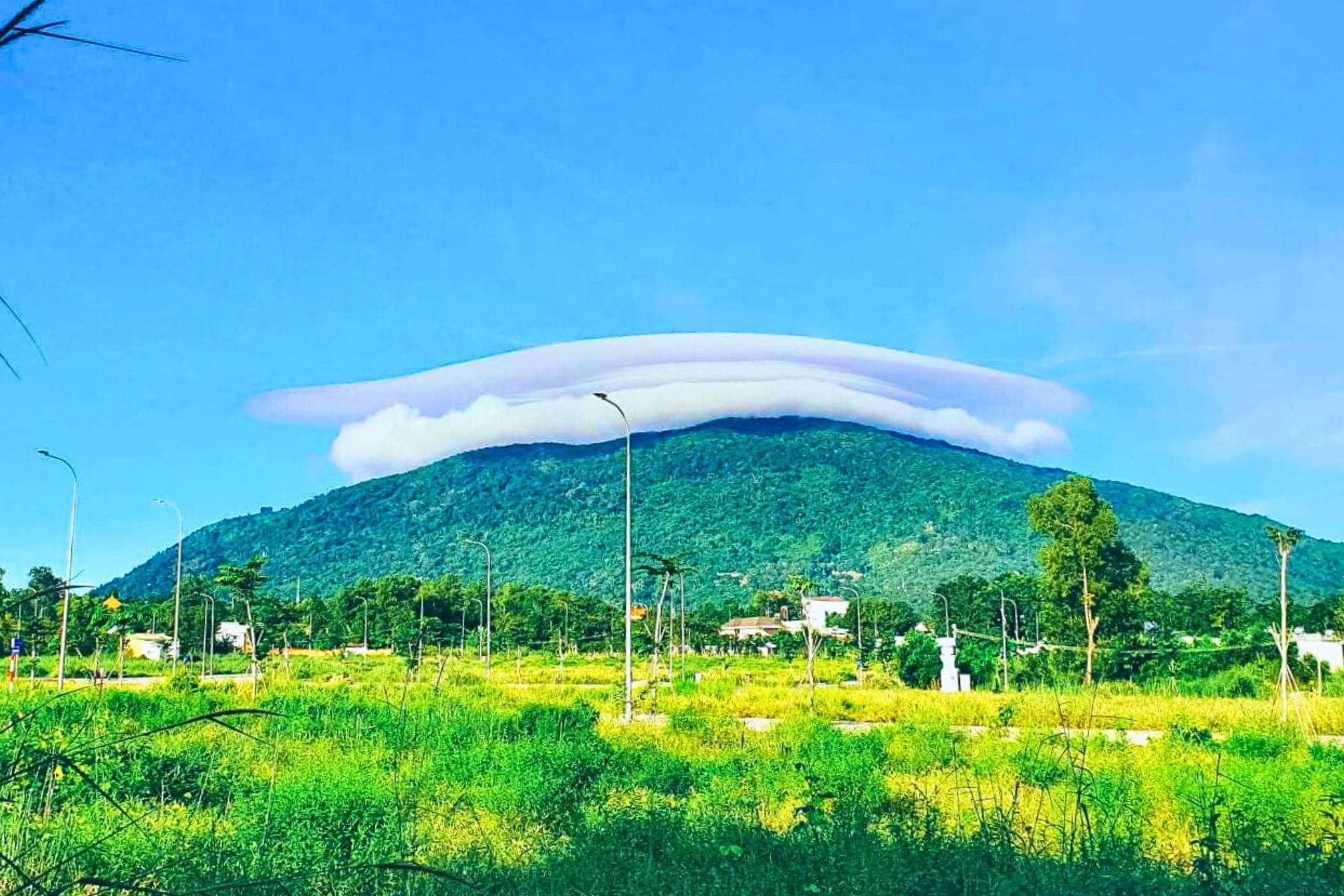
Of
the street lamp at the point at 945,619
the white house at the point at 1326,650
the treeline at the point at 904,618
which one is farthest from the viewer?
the street lamp at the point at 945,619

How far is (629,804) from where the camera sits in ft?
33.1

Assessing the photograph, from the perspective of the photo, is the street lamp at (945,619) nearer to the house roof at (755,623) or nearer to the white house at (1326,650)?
the white house at (1326,650)

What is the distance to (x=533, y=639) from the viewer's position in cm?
7275

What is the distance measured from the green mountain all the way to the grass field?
11205 centimetres

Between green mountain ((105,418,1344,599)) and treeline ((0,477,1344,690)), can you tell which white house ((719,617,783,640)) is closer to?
treeline ((0,477,1344,690))

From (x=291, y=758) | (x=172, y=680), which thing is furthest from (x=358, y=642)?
(x=291, y=758)

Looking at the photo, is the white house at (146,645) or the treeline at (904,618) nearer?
the treeline at (904,618)

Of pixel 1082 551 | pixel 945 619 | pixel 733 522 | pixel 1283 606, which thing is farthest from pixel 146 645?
pixel 733 522

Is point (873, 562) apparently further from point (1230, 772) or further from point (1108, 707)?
point (1230, 772)

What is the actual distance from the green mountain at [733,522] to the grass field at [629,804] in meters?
112

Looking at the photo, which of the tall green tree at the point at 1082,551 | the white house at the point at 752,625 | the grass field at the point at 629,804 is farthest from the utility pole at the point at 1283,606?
the white house at the point at 752,625

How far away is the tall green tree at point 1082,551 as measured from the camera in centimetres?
3791

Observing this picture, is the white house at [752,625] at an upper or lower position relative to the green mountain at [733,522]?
lower

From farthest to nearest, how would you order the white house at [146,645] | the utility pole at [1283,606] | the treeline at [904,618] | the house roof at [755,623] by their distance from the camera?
1. the house roof at [755,623]
2. the white house at [146,645]
3. the treeline at [904,618]
4. the utility pole at [1283,606]
